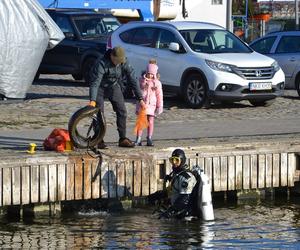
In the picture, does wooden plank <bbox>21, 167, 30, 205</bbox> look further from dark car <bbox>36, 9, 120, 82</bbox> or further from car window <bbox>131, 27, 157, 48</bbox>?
dark car <bbox>36, 9, 120, 82</bbox>

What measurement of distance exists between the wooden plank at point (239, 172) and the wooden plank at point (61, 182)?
9.40ft

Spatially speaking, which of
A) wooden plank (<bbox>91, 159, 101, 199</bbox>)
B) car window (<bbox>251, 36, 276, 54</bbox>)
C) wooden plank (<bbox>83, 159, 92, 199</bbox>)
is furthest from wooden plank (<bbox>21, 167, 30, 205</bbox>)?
car window (<bbox>251, 36, 276, 54</bbox>)

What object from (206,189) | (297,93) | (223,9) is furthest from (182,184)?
(223,9)

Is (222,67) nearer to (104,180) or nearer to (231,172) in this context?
(231,172)

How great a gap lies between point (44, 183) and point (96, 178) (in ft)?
2.63

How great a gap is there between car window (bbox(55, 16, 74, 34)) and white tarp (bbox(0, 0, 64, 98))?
19.4 feet

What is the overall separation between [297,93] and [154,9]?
15.6 metres

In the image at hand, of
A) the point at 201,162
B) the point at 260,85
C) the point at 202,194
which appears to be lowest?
the point at 202,194

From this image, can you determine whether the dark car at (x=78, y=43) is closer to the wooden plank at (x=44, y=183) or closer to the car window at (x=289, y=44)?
the car window at (x=289, y=44)

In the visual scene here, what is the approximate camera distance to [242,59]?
74.0 feet

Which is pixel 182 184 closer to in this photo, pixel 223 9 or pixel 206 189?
pixel 206 189

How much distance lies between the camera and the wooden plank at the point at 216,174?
16.5 m

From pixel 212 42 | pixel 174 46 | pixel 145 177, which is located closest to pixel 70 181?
pixel 145 177

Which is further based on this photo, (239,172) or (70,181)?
(239,172)
